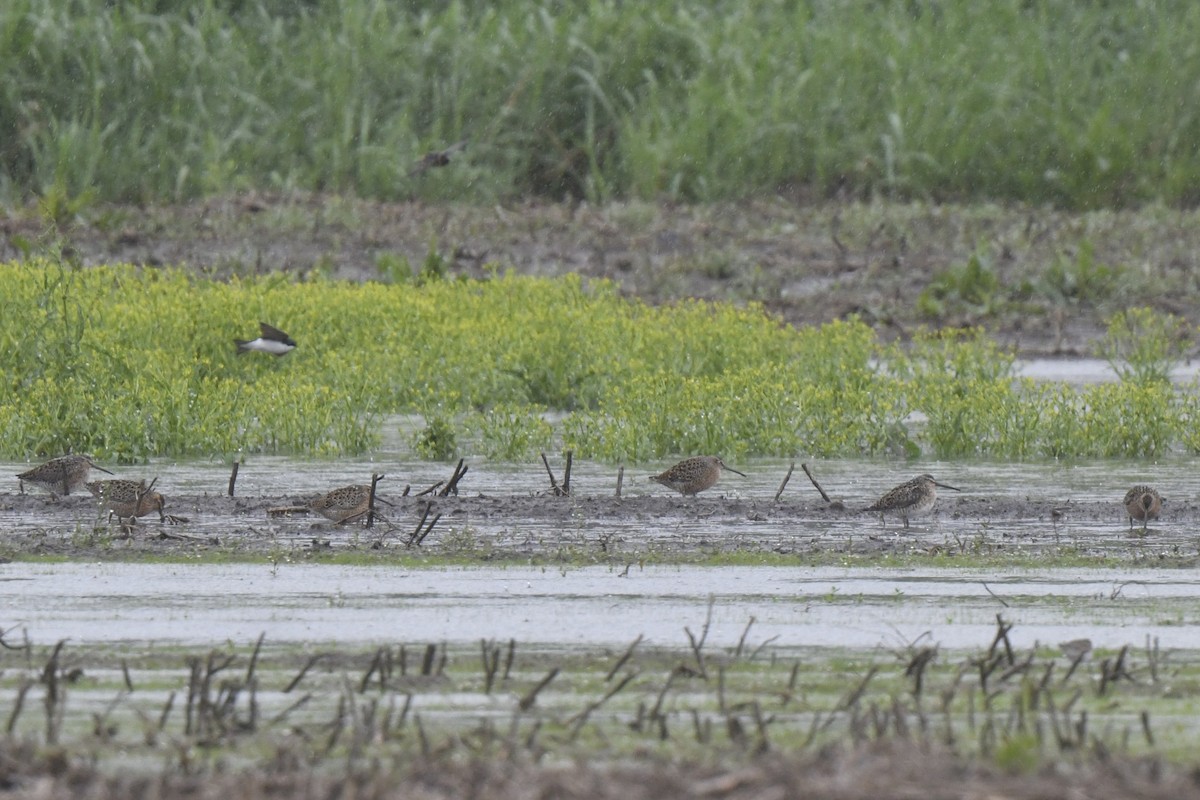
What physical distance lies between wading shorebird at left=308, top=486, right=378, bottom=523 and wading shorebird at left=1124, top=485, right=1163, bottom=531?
3.01m

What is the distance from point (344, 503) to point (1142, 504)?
3.13 metres

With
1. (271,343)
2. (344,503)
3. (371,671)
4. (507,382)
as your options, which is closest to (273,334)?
(271,343)

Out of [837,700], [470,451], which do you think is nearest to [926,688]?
[837,700]

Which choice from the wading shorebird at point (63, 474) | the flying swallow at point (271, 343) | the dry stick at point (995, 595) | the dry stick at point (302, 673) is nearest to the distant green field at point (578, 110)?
the flying swallow at point (271, 343)

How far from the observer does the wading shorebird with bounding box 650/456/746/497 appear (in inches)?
397

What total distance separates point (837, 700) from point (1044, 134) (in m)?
16.4

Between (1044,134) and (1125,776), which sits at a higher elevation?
(1044,134)

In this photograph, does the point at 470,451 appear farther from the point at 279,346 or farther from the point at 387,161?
the point at 387,161

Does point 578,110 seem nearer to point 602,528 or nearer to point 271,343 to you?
point 271,343

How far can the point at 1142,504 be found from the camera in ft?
30.3

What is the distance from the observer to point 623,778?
4512 mm

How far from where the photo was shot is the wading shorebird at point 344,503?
909 cm

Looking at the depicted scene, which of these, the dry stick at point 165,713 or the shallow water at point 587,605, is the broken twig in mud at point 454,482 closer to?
the shallow water at point 587,605

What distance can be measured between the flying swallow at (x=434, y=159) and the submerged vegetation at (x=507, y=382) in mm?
4330
